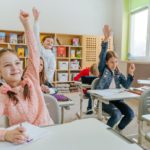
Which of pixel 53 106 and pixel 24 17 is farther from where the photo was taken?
pixel 53 106

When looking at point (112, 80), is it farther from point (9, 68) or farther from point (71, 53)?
point (71, 53)

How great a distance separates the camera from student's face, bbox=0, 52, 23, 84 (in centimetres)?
120

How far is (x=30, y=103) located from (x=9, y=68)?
24 centimetres

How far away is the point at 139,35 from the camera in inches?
215

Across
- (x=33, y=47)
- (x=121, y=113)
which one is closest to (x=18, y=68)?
(x=33, y=47)

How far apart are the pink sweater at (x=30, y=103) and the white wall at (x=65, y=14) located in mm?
4481

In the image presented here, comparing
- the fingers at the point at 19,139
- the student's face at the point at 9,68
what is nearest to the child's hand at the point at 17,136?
the fingers at the point at 19,139

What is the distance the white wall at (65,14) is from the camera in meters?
5.48

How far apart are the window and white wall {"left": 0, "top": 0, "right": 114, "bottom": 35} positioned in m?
0.92

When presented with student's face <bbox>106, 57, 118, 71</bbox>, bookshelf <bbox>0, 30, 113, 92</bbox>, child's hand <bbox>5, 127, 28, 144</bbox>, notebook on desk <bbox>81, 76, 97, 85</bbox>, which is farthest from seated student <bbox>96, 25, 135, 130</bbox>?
bookshelf <bbox>0, 30, 113, 92</bbox>

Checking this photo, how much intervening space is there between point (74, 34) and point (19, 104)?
16.1 feet

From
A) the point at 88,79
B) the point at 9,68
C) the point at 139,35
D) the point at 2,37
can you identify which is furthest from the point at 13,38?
the point at 9,68

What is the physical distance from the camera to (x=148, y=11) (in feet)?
16.5

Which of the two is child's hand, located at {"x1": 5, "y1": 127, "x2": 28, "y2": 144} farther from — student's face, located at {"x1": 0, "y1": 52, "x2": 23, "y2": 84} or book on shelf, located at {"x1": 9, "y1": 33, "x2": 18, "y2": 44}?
book on shelf, located at {"x1": 9, "y1": 33, "x2": 18, "y2": 44}
